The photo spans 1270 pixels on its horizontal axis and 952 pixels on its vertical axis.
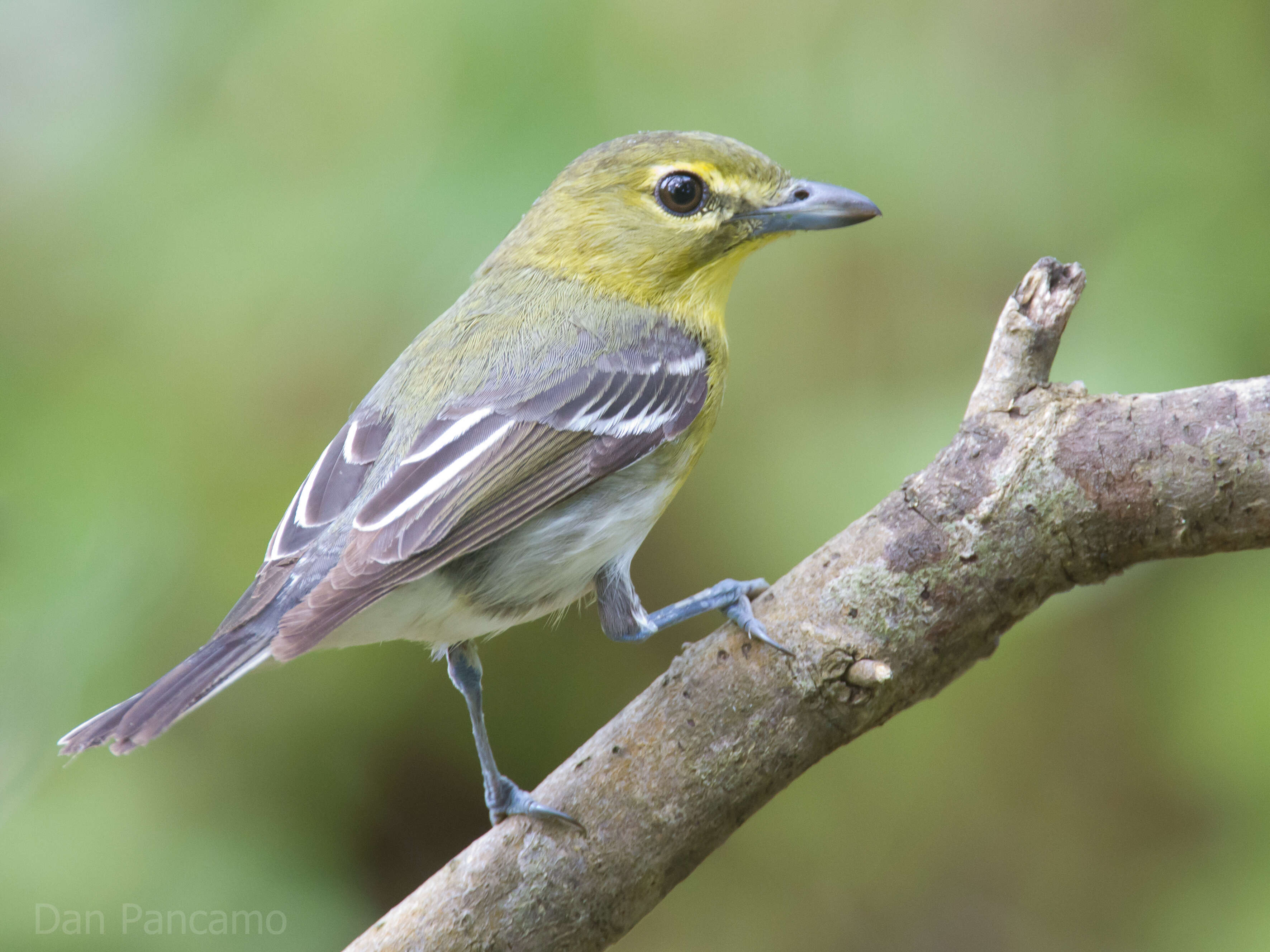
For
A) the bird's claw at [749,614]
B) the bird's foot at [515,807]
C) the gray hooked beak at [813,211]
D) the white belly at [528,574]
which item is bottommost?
the bird's foot at [515,807]

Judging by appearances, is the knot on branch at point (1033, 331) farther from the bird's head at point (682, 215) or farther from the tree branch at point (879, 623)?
the bird's head at point (682, 215)

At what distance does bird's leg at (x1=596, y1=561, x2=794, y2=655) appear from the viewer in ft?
8.71

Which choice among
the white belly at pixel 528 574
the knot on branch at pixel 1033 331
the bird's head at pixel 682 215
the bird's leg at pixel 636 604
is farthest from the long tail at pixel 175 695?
the knot on branch at pixel 1033 331

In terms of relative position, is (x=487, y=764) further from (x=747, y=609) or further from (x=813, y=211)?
(x=813, y=211)

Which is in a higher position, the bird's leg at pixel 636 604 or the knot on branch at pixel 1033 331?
the knot on branch at pixel 1033 331

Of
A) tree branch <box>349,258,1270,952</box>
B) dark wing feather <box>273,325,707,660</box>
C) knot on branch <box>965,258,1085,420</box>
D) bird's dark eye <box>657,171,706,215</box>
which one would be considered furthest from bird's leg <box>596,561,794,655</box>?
bird's dark eye <box>657,171,706,215</box>

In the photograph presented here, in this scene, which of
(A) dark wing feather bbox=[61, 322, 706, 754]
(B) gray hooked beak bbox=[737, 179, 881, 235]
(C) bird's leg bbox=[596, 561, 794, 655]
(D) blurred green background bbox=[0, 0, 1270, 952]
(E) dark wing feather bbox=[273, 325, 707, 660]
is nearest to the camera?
(A) dark wing feather bbox=[61, 322, 706, 754]

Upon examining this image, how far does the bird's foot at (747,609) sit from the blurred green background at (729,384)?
29.1 inches

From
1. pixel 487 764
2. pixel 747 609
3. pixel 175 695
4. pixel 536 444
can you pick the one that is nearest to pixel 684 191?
pixel 536 444

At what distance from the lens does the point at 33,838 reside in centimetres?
317

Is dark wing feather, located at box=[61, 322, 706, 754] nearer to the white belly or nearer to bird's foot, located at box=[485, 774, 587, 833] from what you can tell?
the white belly

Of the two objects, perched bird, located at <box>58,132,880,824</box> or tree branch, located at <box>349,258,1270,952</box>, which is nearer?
tree branch, located at <box>349,258,1270,952</box>

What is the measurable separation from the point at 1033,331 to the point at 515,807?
158cm

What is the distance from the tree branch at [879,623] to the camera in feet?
7.70
